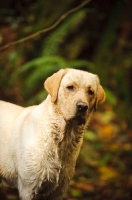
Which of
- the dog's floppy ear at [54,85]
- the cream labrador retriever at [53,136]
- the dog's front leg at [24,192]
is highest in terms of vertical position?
the dog's floppy ear at [54,85]

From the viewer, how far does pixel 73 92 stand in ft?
15.5

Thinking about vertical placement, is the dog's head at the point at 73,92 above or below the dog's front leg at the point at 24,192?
above

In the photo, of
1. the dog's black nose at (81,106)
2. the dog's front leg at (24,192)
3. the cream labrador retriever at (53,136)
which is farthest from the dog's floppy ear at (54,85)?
the dog's front leg at (24,192)

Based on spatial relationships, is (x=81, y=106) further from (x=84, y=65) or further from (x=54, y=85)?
(x=84, y=65)

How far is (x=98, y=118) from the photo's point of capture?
11070 millimetres

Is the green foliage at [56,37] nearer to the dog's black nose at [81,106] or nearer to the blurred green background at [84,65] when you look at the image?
the blurred green background at [84,65]

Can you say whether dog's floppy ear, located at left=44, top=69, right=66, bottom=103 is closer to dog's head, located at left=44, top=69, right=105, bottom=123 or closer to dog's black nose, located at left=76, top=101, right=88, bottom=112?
dog's head, located at left=44, top=69, right=105, bottom=123

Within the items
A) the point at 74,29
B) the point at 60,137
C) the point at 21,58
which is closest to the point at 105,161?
the point at 21,58

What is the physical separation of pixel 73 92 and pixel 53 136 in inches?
22.1

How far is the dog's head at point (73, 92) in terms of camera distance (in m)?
4.64

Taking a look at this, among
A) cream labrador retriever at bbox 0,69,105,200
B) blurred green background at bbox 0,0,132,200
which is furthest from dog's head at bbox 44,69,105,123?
blurred green background at bbox 0,0,132,200

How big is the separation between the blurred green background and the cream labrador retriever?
5.59ft

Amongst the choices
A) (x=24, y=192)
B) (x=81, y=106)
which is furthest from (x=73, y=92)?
(x=24, y=192)

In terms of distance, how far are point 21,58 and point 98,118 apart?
2.89 m
